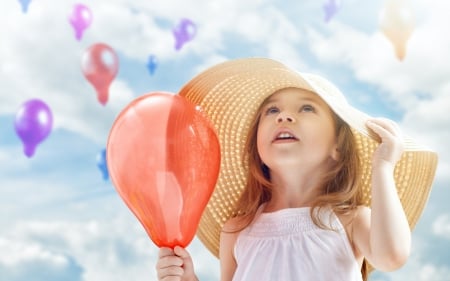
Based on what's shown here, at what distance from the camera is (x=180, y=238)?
1184 mm

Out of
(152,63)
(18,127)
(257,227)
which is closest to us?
(257,227)

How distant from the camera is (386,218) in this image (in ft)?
3.88

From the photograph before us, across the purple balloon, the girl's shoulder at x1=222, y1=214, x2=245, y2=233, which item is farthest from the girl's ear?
the purple balloon

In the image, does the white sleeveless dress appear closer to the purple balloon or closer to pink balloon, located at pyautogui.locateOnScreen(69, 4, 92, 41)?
the purple balloon

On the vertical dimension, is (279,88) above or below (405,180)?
above

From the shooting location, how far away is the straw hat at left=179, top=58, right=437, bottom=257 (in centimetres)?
136

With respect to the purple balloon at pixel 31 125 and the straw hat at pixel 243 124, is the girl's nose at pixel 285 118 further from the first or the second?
the purple balloon at pixel 31 125

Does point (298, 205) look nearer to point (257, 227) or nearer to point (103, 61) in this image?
point (257, 227)

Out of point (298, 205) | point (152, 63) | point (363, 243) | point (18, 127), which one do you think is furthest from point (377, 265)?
point (152, 63)

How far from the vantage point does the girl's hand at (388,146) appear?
1217 millimetres

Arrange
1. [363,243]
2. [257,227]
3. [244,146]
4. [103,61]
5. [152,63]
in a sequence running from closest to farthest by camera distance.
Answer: [363,243], [257,227], [244,146], [103,61], [152,63]

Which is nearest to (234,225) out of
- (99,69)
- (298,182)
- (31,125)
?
(298,182)

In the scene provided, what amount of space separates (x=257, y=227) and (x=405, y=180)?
0.32 m

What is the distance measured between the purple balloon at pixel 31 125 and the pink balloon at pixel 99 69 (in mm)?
289
